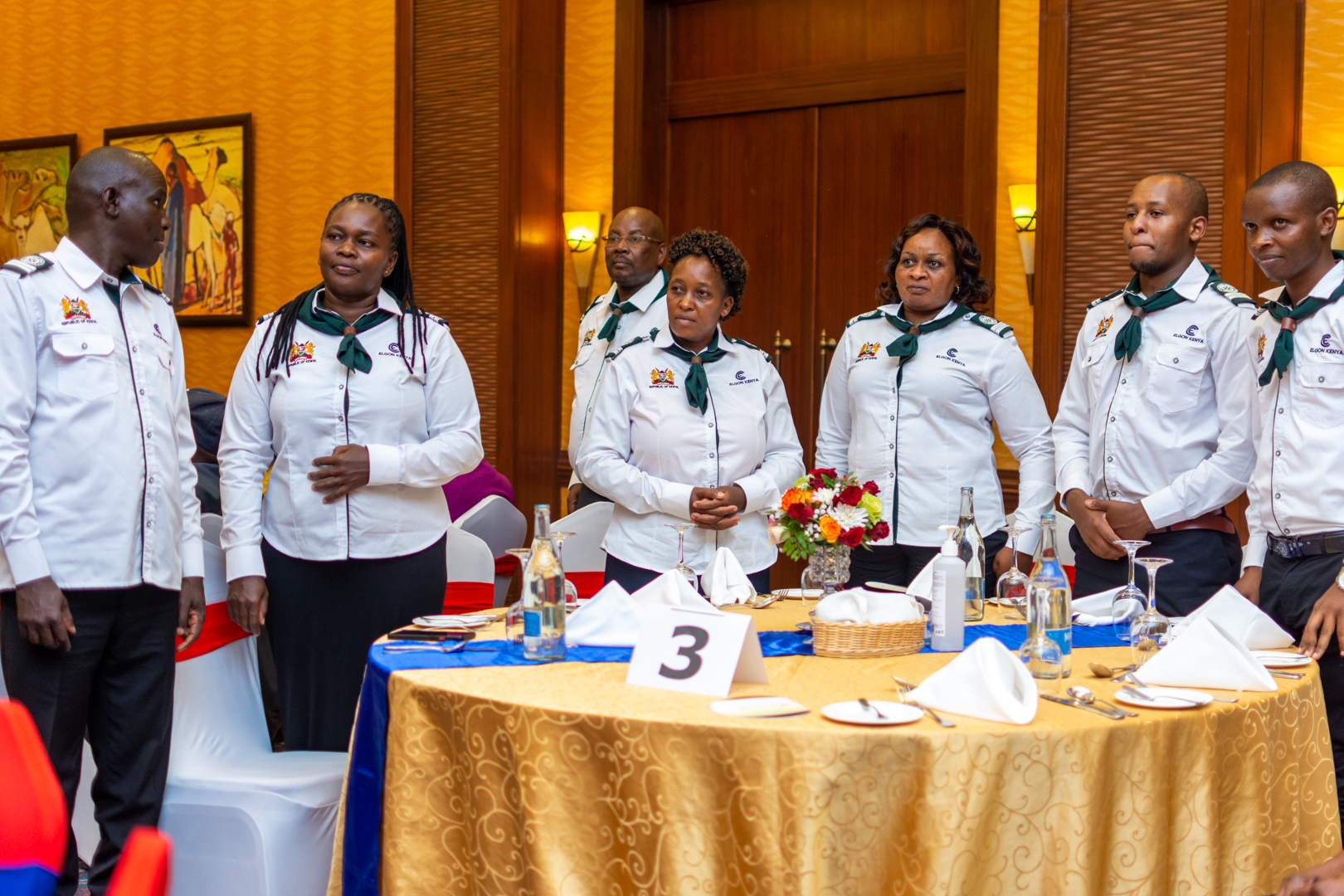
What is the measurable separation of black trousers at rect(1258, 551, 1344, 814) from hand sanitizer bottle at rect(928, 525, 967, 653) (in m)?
0.78

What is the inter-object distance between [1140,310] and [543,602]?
1873 mm

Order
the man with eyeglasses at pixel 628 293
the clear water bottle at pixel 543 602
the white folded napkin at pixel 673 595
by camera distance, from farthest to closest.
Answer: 1. the man with eyeglasses at pixel 628 293
2. the white folded napkin at pixel 673 595
3. the clear water bottle at pixel 543 602

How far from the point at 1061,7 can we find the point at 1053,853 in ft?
A: 14.2

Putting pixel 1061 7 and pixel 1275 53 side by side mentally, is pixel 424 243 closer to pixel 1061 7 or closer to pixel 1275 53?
pixel 1061 7

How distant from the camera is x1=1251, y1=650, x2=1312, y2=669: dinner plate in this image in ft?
7.38

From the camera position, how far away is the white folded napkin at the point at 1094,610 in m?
2.67

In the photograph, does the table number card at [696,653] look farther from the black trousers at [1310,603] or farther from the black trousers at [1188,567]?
the black trousers at [1188,567]

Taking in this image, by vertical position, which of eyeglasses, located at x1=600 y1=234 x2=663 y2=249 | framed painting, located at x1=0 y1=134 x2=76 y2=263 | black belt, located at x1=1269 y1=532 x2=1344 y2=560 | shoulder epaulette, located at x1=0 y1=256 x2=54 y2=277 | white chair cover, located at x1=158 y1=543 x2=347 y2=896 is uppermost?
framed painting, located at x1=0 y1=134 x2=76 y2=263

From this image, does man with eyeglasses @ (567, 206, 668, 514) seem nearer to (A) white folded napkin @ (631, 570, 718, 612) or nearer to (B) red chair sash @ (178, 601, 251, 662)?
(B) red chair sash @ (178, 601, 251, 662)

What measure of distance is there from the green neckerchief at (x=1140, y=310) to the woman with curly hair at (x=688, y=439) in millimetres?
914

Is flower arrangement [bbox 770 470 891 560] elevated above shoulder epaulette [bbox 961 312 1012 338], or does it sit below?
below

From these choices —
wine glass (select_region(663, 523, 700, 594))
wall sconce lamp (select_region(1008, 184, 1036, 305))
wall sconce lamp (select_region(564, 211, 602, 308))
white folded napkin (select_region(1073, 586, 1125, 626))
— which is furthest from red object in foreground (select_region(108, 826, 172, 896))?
wall sconce lamp (select_region(564, 211, 602, 308))

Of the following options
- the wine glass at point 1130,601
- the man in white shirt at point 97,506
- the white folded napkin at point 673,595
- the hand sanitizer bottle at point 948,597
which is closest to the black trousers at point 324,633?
the man in white shirt at point 97,506

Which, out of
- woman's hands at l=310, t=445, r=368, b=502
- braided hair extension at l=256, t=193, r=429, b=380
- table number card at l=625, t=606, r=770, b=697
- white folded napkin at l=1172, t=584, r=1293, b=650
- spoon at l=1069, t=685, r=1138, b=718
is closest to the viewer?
spoon at l=1069, t=685, r=1138, b=718
